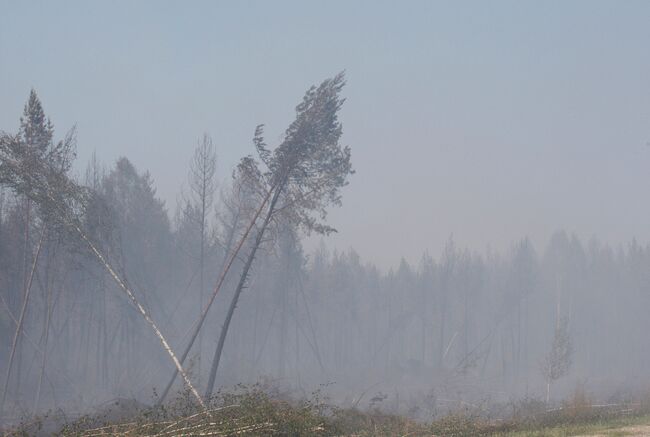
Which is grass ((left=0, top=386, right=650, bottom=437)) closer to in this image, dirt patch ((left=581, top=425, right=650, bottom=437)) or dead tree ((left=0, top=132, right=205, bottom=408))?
dirt patch ((left=581, top=425, right=650, bottom=437))

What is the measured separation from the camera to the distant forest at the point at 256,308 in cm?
3073

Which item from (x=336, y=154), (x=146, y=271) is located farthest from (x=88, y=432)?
(x=146, y=271)

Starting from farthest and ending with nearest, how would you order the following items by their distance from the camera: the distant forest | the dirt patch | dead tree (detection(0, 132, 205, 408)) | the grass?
the distant forest, dead tree (detection(0, 132, 205, 408)), the dirt patch, the grass

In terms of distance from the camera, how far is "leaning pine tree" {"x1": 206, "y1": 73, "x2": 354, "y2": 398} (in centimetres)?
2306

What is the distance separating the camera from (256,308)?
53.8 meters

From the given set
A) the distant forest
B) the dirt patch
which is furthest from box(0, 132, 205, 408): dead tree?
the dirt patch

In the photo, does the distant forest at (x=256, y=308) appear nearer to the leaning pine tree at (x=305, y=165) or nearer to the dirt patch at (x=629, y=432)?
the leaning pine tree at (x=305, y=165)

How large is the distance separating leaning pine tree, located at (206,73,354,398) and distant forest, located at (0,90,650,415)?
1.96 feet

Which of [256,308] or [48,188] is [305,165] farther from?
[256,308]

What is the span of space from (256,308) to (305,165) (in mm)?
32161

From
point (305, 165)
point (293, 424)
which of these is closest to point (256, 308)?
point (305, 165)

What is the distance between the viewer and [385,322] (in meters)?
98.3

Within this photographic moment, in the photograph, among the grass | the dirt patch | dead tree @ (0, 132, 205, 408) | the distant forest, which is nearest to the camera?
the grass

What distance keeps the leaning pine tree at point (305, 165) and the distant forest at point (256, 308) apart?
596mm
